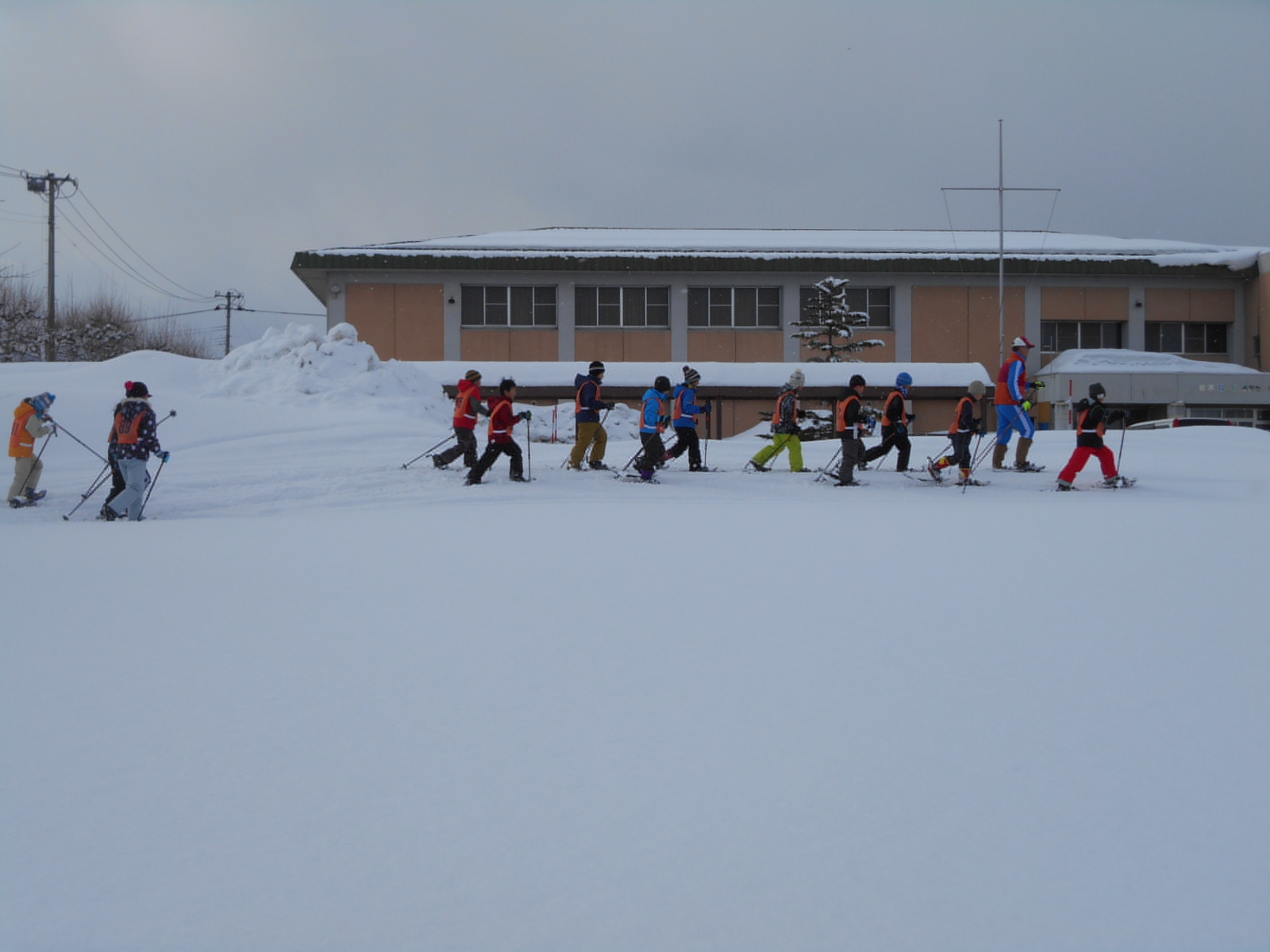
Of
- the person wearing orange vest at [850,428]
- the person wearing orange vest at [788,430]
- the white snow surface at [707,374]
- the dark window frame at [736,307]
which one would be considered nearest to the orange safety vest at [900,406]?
the person wearing orange vest at [850,428]

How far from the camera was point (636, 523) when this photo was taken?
31.1 feet

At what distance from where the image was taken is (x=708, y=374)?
82.5ft

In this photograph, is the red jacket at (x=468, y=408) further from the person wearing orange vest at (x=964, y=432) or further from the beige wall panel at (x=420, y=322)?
the beige wall panel at (x=420, y=322)

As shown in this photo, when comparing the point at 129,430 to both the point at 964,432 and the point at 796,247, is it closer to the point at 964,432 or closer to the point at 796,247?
the point at 964,432

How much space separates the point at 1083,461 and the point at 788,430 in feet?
12.9

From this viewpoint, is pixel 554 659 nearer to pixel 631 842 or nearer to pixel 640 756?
pixel 640 756

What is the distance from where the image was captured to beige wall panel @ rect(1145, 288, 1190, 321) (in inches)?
1275

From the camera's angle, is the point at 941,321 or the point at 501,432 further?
the point at 941,321

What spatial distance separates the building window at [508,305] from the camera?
31.0m

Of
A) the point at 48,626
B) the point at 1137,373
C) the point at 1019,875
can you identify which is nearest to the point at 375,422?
the point at 48,626

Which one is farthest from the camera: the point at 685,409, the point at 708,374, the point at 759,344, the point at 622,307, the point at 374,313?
the point at 759,344

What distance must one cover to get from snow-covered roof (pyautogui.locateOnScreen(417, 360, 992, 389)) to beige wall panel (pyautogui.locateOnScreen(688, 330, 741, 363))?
4.89m

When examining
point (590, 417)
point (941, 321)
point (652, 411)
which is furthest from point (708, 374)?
point (652, 411)

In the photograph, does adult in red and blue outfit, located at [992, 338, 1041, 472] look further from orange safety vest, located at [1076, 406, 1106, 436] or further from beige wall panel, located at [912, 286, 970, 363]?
beige wall panel, located at [912, 286, 970, 363]
